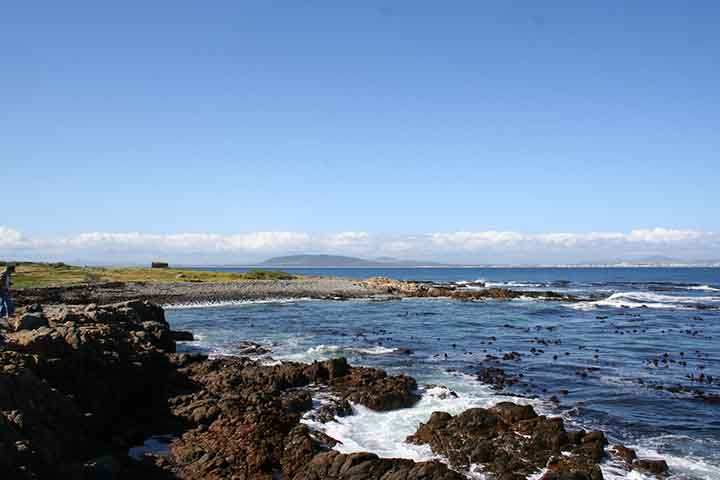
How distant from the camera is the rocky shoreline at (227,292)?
67188 millimetres

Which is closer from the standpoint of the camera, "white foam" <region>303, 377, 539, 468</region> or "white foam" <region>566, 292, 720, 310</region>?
"white foam" <region>303, 377, 539, 468</region>

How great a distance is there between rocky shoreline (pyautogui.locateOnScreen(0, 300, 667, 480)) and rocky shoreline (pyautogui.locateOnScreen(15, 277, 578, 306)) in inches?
1551

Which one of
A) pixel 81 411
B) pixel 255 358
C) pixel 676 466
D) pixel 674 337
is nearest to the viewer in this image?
pixel 676 466

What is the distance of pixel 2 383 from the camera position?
52.4 ft

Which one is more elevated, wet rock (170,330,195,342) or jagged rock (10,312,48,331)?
jagged rock (10,312,48,331)

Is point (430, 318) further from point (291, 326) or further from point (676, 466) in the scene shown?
point (676, 466)

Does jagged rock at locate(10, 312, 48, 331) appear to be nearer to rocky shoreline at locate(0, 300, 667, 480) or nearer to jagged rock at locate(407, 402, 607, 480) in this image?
rocky shoreline at locate(0, 300, 667, 480)

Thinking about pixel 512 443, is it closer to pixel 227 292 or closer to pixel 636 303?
pixel 636 303

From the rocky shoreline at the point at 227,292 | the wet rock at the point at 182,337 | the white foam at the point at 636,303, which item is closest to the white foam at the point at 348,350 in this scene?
the wet rock at the point at 182,337

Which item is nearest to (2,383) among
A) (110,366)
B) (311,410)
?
(110,366)

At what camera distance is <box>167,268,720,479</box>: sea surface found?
2169cm

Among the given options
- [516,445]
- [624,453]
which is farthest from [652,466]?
[516,445]

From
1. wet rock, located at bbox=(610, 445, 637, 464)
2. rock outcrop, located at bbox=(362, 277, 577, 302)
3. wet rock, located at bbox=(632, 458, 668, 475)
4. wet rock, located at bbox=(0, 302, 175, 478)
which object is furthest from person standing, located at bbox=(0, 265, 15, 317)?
rock outcrop, located at bbox=(362, 277, 577, 302)

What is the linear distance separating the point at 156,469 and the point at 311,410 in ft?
26.3
